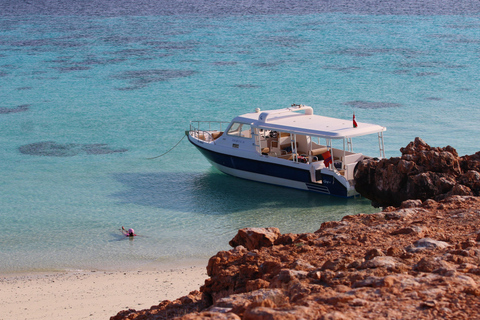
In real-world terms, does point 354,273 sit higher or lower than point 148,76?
lower

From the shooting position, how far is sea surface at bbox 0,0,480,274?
18266mm

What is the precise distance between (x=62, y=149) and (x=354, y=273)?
2215 centimetres

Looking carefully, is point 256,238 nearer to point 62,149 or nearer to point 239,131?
point 239,131

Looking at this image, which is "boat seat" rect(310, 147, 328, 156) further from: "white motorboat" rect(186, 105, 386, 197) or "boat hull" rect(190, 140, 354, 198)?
"boat hull" rect(190, 140, 354, 198)

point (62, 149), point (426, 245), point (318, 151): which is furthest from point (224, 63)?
point (426, 245)

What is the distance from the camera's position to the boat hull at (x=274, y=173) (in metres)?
20.0

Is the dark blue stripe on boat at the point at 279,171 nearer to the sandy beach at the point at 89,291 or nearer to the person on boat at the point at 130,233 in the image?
the person on boat at the point at 130,233

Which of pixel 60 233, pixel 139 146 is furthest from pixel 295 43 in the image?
pixel 60 233

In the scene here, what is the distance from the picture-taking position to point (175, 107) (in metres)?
35.7

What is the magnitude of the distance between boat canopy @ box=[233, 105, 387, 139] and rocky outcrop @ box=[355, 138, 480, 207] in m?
1.72

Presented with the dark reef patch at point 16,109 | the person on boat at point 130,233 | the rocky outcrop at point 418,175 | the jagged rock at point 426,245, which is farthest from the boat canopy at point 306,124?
the dark reef patch at point 16,109

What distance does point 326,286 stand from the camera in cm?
731

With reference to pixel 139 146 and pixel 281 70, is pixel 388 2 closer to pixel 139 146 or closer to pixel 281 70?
pixel 281 70

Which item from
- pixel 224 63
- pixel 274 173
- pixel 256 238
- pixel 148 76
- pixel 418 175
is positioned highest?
pixel 224 63
